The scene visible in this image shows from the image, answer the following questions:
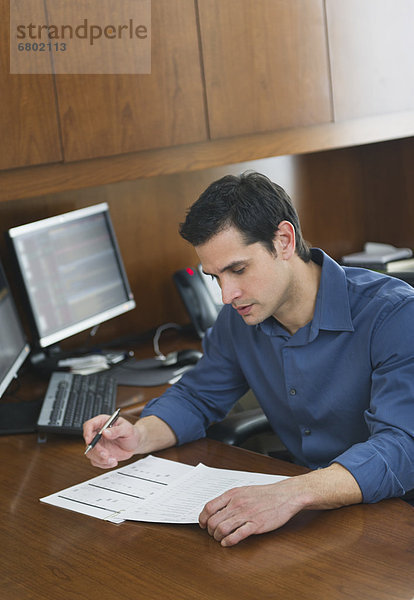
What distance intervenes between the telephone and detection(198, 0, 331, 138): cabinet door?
21.8 inches

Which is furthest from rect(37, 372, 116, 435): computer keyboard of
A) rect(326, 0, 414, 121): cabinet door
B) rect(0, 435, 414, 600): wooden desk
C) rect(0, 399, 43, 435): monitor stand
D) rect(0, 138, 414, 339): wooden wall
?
rect(326, 0, 414, 121): cabinet door

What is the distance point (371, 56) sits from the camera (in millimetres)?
2590

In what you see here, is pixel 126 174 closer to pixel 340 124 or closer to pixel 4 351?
Result: pixel 4 351

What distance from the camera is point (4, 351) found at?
1964 millimetres

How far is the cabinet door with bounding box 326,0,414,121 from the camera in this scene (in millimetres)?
2498

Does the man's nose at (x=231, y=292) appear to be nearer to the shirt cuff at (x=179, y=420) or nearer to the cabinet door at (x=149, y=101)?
the shirt cuff at (x=179, y=420)

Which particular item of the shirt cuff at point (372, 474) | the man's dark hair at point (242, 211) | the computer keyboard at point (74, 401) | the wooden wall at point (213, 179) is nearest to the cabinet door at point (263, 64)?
the wooden wall at point (213, 179)

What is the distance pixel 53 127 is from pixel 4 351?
588mm

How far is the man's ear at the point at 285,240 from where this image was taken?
5.13 ft

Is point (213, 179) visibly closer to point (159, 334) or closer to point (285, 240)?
point (159, 334)

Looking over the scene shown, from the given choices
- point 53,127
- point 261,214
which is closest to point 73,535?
point 261,214

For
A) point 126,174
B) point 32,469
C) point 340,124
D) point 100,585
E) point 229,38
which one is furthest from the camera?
point 340,124

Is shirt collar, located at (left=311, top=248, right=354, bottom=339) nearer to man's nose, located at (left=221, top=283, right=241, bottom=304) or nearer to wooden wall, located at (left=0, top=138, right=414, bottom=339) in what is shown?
man's nose, located at (left=221, top=283, right=241, bottom=304)

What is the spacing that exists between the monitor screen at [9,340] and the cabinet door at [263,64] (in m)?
0.77
